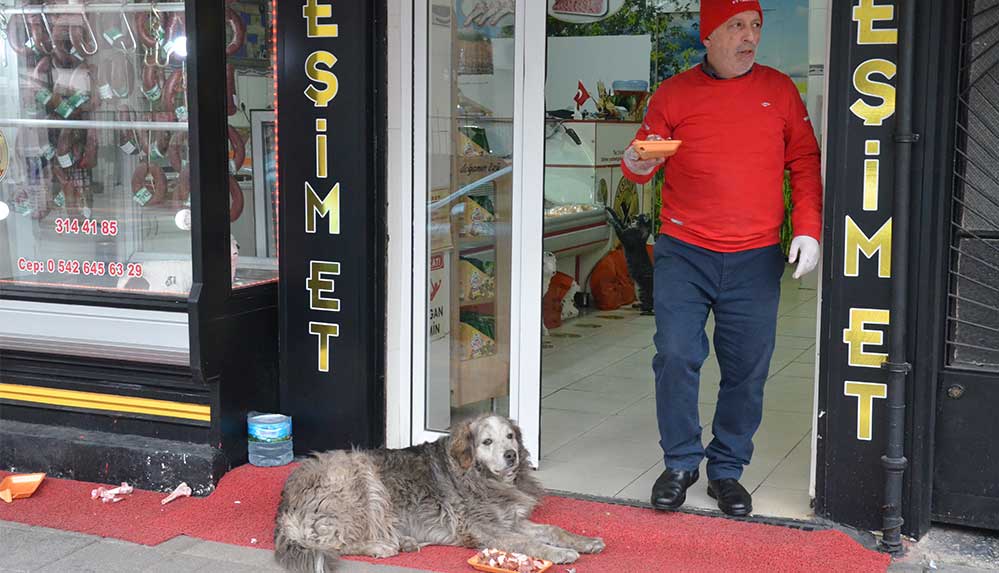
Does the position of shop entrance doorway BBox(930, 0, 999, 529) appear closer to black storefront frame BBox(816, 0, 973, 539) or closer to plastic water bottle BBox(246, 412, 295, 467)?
black storefront frame BBox(816, 0, 973, 539)

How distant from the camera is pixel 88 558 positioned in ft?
14.5

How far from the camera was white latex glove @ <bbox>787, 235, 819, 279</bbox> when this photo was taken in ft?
14.1

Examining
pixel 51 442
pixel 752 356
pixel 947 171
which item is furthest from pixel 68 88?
pixel 947 171

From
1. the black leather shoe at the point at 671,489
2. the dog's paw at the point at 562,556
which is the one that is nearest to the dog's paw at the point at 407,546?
the dog's paw at the point at 562,556

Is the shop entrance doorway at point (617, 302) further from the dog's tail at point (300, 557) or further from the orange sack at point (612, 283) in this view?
the dog's tail at point (300, 557)

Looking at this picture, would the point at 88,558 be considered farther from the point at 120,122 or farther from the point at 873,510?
the point at 873,510

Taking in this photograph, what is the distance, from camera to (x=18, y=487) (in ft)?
16.9

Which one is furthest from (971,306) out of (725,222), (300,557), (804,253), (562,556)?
(300,557)

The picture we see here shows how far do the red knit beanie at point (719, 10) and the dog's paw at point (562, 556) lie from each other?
82.9 inches

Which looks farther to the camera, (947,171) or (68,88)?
(68,88)

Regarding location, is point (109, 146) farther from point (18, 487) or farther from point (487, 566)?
point (487, 566)

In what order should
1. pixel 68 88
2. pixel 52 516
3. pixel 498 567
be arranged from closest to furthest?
pixel 498 567 → pixel 52 516 → pixel 68 88

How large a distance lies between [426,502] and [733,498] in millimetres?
1258

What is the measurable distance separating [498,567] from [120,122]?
3.01 metres
